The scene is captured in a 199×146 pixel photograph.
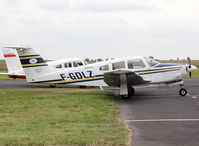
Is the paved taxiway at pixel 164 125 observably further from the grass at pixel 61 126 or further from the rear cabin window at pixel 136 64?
the rear cabin window at pixel 136 64

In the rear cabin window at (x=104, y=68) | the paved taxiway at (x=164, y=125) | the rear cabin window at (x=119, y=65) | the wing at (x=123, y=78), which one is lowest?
the paved taxiway at (x=164, y=125)

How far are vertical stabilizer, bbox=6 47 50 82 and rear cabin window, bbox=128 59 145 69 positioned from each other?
215 inches

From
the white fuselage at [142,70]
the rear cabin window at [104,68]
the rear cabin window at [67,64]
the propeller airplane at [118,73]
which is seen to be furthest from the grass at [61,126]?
the rear cabin window at [67,64]

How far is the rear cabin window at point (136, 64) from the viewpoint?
14.2 m

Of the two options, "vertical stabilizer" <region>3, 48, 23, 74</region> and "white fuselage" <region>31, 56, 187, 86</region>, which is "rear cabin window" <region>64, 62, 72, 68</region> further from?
"white fuselage" <region>31, 56, 187, 86</region>

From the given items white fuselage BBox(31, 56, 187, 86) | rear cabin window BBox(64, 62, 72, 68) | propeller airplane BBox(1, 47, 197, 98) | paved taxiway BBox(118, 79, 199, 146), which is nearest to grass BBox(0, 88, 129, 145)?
paved taxiway BBox(118, 79, 199, 146)

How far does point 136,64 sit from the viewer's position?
46.8 ft

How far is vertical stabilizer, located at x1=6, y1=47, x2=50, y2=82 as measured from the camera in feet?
50.8

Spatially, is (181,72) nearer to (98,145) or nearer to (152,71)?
(152,71)

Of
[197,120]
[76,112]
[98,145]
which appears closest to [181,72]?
[197,120]

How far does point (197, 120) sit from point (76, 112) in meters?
4.27

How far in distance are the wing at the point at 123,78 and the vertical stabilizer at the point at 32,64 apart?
4.76m

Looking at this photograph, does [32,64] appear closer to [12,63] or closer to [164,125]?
[12,63]

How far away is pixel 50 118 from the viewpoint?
835 centimetres
